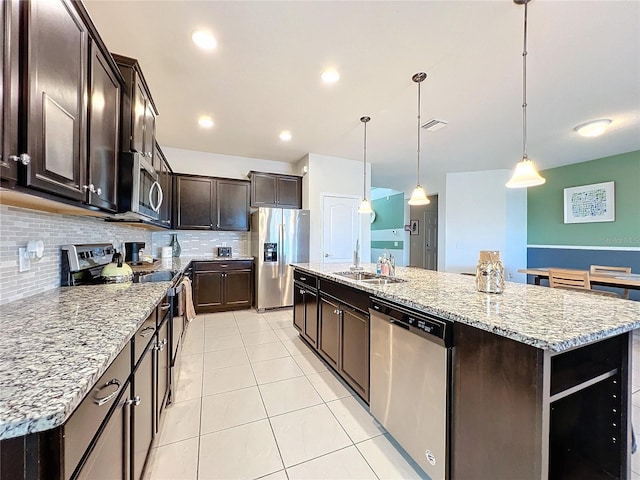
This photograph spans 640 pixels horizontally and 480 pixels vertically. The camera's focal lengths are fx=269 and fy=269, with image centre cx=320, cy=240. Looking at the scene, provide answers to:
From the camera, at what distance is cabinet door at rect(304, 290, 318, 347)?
267cm

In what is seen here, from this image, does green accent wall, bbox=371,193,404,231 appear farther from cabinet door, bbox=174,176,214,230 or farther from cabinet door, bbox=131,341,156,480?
cabinet door, bbox=131,341,156,480

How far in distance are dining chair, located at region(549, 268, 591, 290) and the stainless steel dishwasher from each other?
319cm

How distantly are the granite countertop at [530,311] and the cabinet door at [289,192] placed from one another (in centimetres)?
328

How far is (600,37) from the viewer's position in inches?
77.2

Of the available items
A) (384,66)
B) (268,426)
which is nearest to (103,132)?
(268,426)

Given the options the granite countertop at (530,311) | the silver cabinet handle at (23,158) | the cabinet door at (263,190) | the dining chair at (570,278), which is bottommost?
the dining chair at (570,278)

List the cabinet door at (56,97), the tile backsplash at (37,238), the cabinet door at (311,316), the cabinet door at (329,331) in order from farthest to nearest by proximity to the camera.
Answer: the cabinet door at (311,316)
the cabinet door at (329,331)
the tile backsplash at (37,238)
the cabinet door at (56,97)

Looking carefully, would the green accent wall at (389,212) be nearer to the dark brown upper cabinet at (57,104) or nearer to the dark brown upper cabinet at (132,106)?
the dark brown upper cabinet at (132,106)

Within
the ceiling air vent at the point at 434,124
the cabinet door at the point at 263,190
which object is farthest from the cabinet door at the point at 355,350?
the cabinet door at the point at 263,190

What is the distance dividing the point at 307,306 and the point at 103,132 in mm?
2194

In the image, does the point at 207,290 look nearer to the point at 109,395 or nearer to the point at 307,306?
the point at 307,306

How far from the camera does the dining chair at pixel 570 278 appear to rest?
3293mm

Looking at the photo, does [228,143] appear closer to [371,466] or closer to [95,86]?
[95,86]

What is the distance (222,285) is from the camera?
4.25 metres
